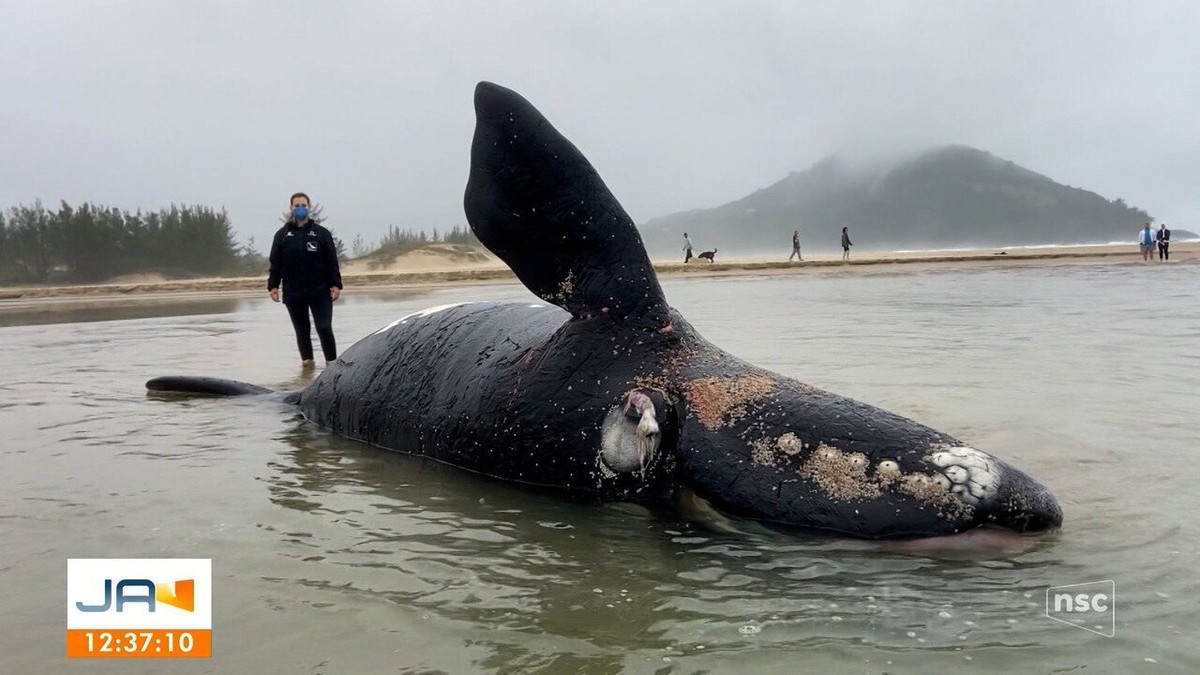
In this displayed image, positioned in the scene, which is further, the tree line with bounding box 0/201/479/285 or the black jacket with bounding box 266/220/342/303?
the tree line with bounding box 0/201/479/285

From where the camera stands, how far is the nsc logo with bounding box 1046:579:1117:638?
2.33 metres

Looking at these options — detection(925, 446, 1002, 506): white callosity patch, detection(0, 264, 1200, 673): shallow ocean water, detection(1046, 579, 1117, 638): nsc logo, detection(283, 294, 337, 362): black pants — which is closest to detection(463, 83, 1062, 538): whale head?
detection(925, 446, 1002, 506): white callosity patch

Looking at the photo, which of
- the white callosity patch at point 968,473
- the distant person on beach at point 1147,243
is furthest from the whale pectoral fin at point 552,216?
the distant person on beach at point 1147,243

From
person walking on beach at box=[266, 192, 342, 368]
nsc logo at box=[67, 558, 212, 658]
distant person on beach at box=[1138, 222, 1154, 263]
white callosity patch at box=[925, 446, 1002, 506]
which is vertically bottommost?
nsc logo at box=[67, 558, 212, 658]

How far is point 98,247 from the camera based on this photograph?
161 ft

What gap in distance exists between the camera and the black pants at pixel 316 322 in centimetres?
818

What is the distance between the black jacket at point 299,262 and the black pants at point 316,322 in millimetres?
64

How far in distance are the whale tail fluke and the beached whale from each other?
2.05 metres

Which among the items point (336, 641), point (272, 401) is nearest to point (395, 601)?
point (336, 641)

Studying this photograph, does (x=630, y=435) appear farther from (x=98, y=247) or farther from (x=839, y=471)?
(x=98, y=247)

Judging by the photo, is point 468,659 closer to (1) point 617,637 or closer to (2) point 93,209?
(1) point 617,637

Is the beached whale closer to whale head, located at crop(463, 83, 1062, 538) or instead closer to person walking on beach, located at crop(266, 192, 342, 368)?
whale head, located at crop(463, 83, 1062, 538)

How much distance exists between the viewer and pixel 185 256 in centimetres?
5197

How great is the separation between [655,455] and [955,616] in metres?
1.30
